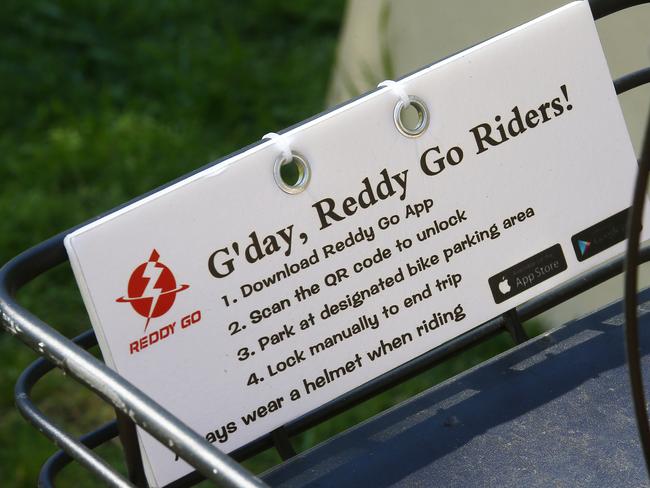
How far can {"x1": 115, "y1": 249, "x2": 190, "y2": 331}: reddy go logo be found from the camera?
1.48m

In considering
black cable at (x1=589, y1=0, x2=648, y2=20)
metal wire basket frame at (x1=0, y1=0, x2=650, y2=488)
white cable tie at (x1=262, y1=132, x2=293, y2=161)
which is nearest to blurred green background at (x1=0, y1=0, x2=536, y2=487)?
metal wire basket frame at (x1=0, y1=0, x2=650, y2=488)

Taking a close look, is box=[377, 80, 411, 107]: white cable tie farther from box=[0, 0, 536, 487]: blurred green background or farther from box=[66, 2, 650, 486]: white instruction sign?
box=[0, 0, 536, 487]: blurred green background

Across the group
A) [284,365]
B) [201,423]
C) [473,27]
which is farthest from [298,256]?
[473,27]

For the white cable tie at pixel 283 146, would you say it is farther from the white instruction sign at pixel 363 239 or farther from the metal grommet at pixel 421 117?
the metal grommet at pixel 421 117

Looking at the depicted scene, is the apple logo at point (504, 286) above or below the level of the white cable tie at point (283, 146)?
below

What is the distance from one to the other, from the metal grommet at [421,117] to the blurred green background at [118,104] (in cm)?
188

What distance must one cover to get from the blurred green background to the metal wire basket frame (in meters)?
1.60

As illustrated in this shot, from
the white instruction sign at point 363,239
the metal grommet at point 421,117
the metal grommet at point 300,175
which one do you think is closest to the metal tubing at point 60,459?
the white instruction sign at point 363,239

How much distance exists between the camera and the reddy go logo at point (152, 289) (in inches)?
58.3

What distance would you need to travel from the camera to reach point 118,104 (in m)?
4.93

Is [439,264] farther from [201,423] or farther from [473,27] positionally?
[473,27]

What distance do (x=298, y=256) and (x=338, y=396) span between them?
23 cm

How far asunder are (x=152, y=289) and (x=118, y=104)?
3579 mm

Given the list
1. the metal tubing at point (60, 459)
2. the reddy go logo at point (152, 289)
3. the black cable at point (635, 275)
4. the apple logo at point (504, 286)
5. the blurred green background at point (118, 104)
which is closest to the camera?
the black cable at point (635, 275)
